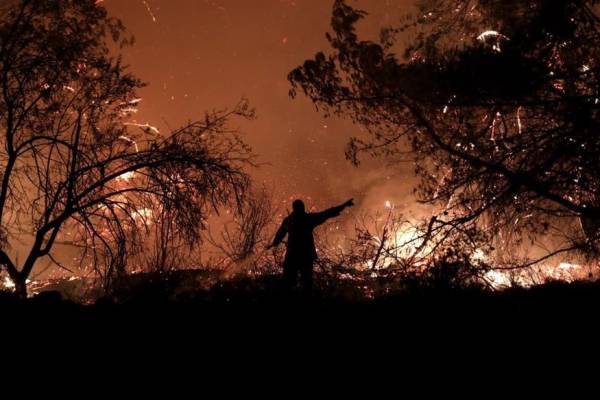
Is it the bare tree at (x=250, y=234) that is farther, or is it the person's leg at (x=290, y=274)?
the bare tree at (x=250, y=234)

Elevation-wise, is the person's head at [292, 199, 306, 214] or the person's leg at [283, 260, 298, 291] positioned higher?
the person's head at [292, 199, 306, 214]

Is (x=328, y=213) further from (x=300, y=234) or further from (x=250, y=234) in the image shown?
(x=250, y=234)

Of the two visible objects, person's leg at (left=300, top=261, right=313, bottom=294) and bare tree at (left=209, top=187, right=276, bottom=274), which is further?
bare tree at (left=209, top=187, right=276, bottom=274)

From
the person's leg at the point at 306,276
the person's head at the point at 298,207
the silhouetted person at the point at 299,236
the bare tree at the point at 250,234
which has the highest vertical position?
the bare tree at the point at 250,234

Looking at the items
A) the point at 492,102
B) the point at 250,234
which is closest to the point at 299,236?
the point at 492,102

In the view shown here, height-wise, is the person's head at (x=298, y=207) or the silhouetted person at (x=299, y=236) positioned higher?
the person's head at (x=298, y=207)

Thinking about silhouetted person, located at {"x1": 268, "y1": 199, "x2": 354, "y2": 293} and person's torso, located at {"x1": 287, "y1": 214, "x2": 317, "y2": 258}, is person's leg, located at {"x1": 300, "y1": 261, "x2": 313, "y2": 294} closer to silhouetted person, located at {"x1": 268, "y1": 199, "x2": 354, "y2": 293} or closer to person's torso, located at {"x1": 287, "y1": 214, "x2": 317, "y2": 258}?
silhouetted person, located at {"x1": 268, "y1": 199, "x2": 354, "y2": 293}

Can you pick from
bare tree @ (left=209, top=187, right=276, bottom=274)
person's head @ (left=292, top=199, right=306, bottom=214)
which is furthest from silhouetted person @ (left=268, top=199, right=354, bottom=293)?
bare tree @ (left=209, top=187, right=276, bottom=274)

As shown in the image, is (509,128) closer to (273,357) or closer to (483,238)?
(483,238)

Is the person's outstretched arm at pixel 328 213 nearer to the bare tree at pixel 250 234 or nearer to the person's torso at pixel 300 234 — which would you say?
the person's torso at pixel 300 234

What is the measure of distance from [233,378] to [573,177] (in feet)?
22.8

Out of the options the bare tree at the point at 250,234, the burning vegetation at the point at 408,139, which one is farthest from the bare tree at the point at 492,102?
the bare tree at the point at 250,234

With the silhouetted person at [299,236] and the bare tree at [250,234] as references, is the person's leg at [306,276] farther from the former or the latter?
the bare tree at [250,234]

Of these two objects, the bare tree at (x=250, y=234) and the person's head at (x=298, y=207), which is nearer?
the person's head at (x=298, y=207)
